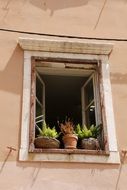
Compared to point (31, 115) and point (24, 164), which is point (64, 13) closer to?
point (31, 115)

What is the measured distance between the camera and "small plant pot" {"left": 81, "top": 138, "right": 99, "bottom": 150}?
6828 mm

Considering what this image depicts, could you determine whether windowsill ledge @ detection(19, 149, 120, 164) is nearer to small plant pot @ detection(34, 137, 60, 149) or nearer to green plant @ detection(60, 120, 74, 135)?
small plant pot @ detection(34, 137, 60, 149)

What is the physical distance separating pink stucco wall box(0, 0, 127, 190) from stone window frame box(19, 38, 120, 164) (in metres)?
0.09

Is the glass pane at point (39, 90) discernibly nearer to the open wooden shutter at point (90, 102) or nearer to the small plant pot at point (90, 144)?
the open wooden shutter at point (90, 102)

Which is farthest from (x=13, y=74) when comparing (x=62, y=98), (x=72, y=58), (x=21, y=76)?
(x=62, y=98)

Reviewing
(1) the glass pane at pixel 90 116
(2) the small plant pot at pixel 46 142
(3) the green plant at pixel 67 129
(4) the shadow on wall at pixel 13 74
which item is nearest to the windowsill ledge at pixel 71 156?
(2) the small plant pot at pixel 46 142

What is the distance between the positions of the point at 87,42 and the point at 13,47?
141 centimetres

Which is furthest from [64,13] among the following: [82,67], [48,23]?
[82,67]

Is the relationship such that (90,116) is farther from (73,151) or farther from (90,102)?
(73,151)

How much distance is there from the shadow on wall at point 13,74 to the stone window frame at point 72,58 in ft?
0.31

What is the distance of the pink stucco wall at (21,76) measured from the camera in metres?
6.43

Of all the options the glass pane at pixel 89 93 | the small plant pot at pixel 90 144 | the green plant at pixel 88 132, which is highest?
the glass pane at pixel 89 93

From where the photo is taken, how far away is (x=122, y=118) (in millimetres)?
7148

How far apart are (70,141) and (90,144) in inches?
13.3
